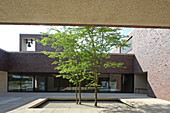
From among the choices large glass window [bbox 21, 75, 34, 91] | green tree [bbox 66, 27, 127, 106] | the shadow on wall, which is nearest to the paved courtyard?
green tree [bbox 66, 27, 127, 106]

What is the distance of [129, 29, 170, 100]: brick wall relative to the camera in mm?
10727

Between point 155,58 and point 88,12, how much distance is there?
11363 millimetres

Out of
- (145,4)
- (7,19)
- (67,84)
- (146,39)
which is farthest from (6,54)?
(145,4)

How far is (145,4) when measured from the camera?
2.50 meters

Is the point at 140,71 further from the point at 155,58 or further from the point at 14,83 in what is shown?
the point at 14,83

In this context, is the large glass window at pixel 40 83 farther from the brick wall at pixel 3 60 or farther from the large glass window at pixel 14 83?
the brick wall at pixel 3 60

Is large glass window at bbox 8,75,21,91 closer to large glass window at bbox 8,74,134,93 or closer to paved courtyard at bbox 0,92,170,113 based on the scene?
large glass window at bbox 8,74,134,93

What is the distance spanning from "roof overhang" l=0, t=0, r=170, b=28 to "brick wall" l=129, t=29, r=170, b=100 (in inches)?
338

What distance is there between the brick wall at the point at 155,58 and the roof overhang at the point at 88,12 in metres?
8.59

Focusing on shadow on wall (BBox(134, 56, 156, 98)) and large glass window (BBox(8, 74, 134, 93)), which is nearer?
shadow on wall (BBox(134, 56, 156, 98))

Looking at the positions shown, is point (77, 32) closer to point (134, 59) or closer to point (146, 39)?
point (146, 39)

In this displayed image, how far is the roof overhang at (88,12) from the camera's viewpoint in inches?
96.9

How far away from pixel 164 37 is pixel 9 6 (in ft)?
37.7

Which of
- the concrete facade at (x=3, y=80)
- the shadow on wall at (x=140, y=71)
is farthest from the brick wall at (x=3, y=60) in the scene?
the shadow on wall at (x=140, y=71)
